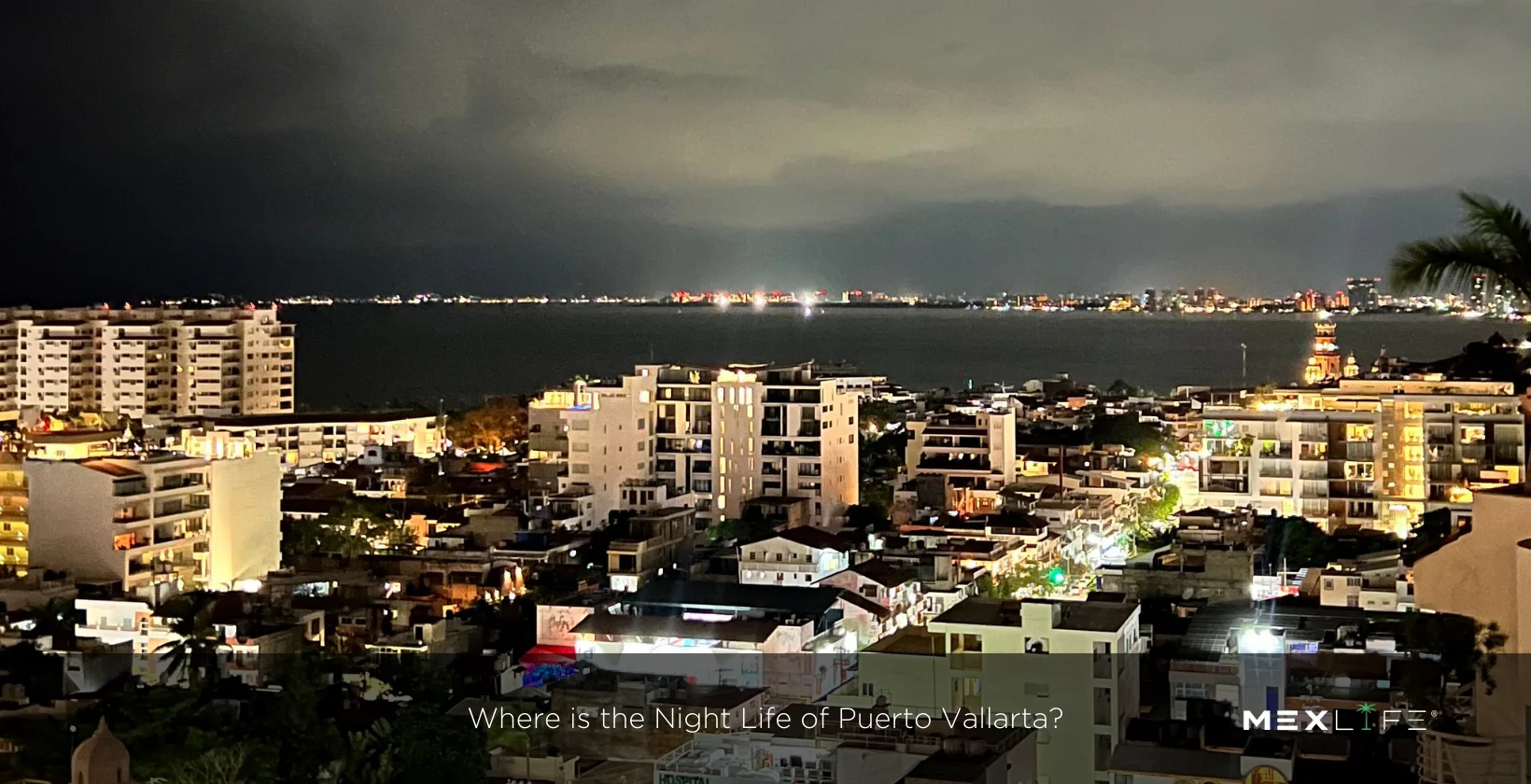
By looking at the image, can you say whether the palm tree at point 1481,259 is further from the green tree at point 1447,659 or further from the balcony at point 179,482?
the balcony at point 179,482

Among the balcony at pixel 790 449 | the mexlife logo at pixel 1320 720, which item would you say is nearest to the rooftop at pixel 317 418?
the balcony at pixel 790 449

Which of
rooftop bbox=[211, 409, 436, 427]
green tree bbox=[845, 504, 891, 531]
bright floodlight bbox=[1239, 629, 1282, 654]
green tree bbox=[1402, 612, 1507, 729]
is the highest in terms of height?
rooftop bbox=[211, 409, 436, 427]

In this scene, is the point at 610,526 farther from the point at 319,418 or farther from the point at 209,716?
the point at 319,418

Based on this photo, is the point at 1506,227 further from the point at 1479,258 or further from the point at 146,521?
the point at 146,521

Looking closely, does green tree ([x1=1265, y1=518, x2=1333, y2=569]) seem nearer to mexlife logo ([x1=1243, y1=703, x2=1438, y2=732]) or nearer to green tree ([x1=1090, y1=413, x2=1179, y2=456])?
mexlife logo ([x1=1243, y1=703, x2=1438, y2=732])

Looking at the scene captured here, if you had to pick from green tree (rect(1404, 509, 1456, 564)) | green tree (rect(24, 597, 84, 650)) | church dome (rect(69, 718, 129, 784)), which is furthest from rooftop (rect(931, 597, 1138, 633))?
green tree (rect(24, 597, 84, 650))

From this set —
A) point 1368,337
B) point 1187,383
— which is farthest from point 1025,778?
point 1368,337
